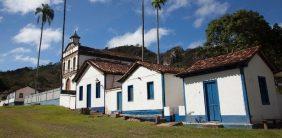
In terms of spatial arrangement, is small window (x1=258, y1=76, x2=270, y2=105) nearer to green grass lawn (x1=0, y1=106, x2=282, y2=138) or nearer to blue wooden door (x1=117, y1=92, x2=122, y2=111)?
green grass lawn (x1=0, y1=106, x2=282, y2=138)

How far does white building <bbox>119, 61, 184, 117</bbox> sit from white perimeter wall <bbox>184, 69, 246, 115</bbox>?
2.70 meters

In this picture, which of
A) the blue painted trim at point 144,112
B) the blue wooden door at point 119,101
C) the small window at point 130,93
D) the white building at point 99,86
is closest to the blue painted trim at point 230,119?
the blue painted trim at point 144,112

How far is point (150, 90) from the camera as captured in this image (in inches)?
920

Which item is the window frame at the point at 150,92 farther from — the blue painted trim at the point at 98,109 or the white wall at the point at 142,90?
the blue painted trim at the point at 98,109

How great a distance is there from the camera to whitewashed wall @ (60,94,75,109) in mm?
34531

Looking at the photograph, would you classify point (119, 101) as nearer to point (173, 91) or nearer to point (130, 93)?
point (130, 93)

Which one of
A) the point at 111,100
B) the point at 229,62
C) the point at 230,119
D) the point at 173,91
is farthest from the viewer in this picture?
the point at 111,100

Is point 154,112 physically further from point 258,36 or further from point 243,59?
point 258,36

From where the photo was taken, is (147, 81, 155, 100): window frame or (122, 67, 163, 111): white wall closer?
(122, 67, 163, 111): white wall

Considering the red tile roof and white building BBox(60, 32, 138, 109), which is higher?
white building BBox(60, 32, 138, 109)

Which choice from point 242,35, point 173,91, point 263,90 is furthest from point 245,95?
point 242,35

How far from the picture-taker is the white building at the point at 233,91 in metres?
15.7

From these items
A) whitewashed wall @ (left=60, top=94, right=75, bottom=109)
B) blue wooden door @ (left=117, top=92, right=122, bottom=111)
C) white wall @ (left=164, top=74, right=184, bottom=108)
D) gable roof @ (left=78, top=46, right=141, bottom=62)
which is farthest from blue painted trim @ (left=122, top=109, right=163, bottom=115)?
gable roof @ (left=78, top=46, right=141, bottom=62)

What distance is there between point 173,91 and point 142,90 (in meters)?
3.05
